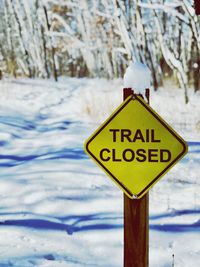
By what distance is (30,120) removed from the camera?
11812 millimetres

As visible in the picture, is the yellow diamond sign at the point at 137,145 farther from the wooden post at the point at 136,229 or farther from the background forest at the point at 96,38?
the background forest at the point at 96,38

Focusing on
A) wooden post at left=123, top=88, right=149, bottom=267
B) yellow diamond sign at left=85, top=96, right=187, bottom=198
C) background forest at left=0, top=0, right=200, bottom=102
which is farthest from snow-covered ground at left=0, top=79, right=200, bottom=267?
Result: background forest at left=0, top=0, right=200, bottom=102

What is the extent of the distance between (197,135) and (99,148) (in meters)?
7.02

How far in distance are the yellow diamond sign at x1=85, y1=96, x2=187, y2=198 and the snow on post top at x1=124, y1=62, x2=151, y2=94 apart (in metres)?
0.06

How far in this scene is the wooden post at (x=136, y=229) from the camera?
2.23m

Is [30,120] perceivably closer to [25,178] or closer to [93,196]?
[25,178]

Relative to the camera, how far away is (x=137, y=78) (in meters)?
2.21

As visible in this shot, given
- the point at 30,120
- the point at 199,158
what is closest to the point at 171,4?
the point at 30,120

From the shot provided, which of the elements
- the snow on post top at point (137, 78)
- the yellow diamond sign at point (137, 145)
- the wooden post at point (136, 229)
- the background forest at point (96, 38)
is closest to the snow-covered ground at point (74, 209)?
the wooden post at point (136, 229)

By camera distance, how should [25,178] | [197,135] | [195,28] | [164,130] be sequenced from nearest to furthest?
[164,130] → [25,178] → [197,135] → [195,28]

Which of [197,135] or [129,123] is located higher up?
[129,123]

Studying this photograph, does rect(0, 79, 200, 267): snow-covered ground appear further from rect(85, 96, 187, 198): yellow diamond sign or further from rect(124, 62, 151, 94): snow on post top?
rect(124, 62, 151, 94): snow on post top

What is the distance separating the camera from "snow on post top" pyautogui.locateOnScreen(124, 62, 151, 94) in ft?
7.20

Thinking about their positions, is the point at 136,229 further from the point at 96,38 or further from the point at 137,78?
the point at 96,38
